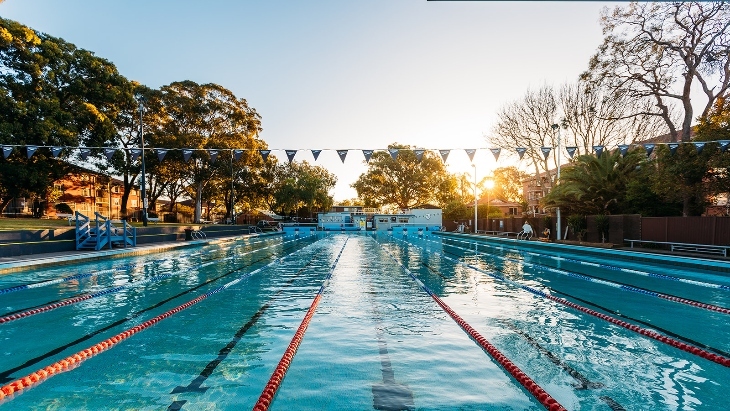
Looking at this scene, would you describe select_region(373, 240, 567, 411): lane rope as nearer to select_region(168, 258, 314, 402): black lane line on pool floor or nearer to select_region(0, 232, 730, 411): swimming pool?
select_region(0, 232, 730, 411): swimming pool

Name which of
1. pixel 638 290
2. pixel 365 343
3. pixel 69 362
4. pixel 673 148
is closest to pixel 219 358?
pixel 69 362

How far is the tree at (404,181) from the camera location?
5381 cm

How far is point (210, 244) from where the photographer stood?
77.8 ft

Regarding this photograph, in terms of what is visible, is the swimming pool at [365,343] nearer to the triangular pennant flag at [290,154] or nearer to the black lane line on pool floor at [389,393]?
the black lane line on pool floor at [389,393]

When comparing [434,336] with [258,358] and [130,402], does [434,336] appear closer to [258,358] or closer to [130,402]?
[258,358]

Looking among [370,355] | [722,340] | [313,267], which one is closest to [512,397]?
[370,355]

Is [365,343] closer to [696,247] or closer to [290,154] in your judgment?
[290,154]

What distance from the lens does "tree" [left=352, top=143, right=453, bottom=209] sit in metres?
53.8

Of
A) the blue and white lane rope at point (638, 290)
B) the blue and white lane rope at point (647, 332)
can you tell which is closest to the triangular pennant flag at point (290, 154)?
the blue and white lane rope at point (638, 290)

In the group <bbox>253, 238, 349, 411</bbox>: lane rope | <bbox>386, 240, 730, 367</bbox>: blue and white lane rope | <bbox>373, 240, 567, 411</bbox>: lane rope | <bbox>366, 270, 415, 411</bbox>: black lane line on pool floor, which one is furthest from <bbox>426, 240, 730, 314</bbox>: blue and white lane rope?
<bbox>253, 238, 349, 411</bbox>: lane rope

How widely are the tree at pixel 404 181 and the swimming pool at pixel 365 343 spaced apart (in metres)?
43.6

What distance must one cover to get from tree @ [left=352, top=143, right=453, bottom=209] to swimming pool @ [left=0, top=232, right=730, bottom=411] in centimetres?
4359

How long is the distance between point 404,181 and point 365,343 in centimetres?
4947

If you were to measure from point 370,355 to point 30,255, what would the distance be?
14.4 metres
